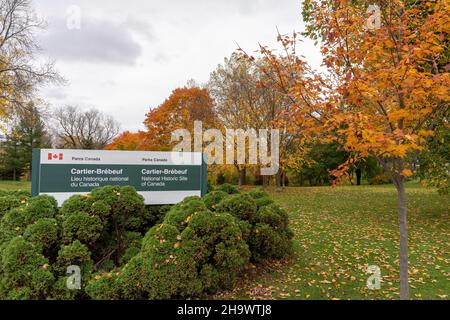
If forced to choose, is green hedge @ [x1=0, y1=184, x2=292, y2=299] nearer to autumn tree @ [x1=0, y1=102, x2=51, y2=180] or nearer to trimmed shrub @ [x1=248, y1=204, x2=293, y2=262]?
trimmed shrub @ [x1=248, y1=204, x2=293, y2=262]

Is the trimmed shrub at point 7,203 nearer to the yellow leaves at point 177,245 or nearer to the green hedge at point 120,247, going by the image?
the green hedge at point 120,247

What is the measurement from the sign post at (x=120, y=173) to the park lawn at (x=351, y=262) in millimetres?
1975

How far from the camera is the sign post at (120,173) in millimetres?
4473

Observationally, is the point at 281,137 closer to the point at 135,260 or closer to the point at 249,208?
the point at 249,208

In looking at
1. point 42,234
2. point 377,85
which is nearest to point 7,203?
point 42,234

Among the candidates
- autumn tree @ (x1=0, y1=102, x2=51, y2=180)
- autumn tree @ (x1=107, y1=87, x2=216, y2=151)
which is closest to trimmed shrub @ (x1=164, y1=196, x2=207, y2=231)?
autumn tree @ (x1=107, y1=87, x2=216, y2=151)

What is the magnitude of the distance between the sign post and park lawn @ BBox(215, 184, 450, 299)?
6.48 feet

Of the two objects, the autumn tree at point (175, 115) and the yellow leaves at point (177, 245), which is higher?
the autumn tree at point (175, 115)

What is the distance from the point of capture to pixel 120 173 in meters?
4.92

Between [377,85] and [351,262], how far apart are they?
3.50 meters

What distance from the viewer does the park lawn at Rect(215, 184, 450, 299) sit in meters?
3.98

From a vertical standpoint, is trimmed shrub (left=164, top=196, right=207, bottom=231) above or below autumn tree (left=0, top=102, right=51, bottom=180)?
below

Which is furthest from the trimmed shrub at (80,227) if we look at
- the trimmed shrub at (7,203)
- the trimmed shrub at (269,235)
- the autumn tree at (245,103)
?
the autumn tree at (245,103)

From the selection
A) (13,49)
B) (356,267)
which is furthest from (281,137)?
(13,49)
